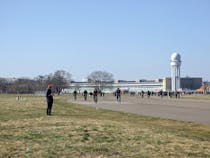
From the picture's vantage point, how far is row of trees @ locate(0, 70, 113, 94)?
166 m

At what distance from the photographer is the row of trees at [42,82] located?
6540 inches

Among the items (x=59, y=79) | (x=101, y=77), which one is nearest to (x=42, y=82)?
(x=59, y=79)

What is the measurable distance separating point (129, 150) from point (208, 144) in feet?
8.34

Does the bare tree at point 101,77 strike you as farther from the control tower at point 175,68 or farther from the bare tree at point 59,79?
the control tower at point 175,68

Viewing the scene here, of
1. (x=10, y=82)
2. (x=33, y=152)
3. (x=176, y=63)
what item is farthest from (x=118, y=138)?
(x=10, y=82)

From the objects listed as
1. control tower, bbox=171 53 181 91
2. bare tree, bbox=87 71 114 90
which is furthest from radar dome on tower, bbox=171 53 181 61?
bare tree, bbox=87 71 114 90

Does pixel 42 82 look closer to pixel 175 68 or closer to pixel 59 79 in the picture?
pixel 59 79

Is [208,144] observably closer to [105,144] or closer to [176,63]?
[105,144]

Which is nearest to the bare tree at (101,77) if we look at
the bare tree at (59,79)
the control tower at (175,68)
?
the bare tree at (59,79)

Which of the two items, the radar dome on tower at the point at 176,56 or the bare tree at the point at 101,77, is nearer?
the radar dome on tower at the point at 176,56

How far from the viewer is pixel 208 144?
11156 millimetres

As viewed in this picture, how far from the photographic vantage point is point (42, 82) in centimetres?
17725

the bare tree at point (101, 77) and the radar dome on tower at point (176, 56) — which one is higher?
the radar dome on tower at point (176, 56)

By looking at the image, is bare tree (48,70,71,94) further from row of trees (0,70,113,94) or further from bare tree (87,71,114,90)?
bare tree (87,71,114,90)
